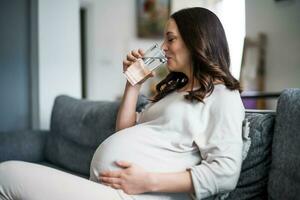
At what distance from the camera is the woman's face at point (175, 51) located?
1.18 metres

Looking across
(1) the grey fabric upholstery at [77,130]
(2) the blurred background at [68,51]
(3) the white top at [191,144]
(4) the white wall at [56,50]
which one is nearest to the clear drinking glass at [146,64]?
(3) the white top at [191,144]

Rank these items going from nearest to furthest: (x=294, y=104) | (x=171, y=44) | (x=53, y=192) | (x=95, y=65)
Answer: (x=53, y=192)
(x=294, y=104)
(x=171, y=44)
(x=95, y=65)

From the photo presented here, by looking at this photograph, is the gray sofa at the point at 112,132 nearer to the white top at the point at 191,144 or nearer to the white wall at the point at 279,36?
the white top at the point at 191,144

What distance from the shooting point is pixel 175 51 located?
46.9 inches

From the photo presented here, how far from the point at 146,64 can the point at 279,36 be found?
275 centimetres

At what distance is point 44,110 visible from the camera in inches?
105

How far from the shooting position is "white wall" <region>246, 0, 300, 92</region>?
133 inches

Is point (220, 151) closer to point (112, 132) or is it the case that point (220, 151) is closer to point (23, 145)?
point (112, 132)

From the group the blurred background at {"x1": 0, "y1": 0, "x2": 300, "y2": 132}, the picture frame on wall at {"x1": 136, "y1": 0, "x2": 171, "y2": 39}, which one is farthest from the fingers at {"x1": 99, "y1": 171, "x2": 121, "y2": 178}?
the picture frame on wall at {"x1": 136, "y1": 0, "x2": 171, "y2": 39}

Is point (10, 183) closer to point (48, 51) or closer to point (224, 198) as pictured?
point (224, 198)

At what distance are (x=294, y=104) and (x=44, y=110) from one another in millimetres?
1996

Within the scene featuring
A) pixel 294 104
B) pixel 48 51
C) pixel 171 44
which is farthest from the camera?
pixel 48 51

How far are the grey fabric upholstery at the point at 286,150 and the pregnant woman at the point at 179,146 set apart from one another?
14 cm

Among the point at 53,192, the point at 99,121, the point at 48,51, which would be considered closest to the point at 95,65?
the point at 48,51
